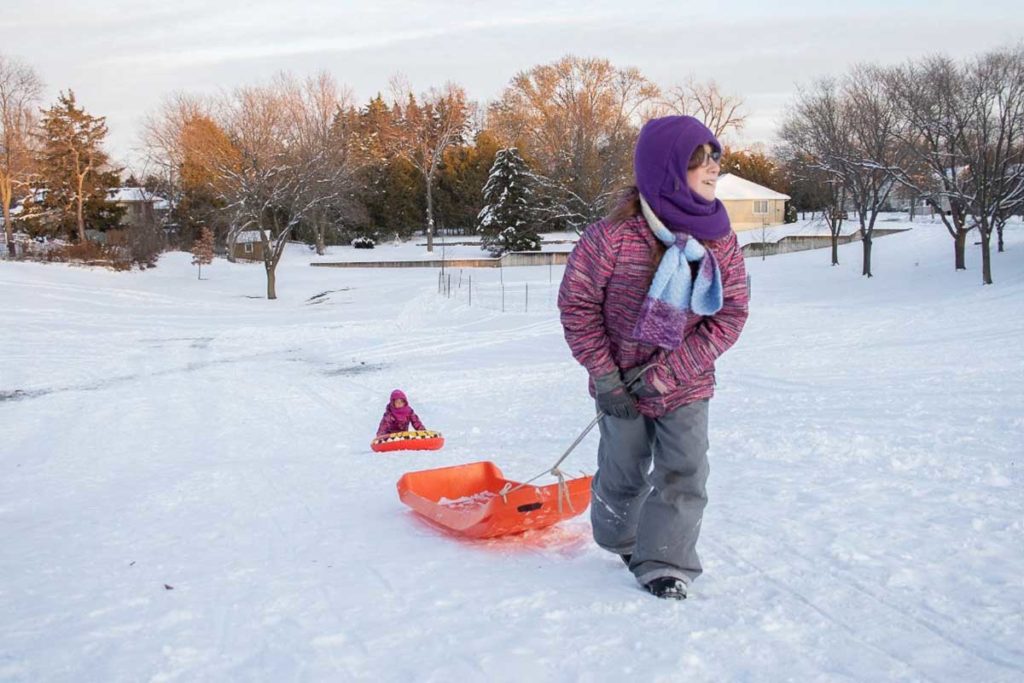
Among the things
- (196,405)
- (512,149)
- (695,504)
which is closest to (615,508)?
(695,504)

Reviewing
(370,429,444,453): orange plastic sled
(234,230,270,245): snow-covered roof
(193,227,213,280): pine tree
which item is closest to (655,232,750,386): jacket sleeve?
(370,429,444,453): orange plastic sled

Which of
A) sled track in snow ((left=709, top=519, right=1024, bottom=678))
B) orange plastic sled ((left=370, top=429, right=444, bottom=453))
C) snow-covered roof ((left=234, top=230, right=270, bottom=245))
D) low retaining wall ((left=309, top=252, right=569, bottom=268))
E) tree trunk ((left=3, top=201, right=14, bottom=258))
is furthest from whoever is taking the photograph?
snow-covered roof ((left=234, top=230, right=270, bottom=245))

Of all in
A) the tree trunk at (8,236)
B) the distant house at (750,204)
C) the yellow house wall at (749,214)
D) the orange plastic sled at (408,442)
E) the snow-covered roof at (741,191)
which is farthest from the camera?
the yellow house wall at (749,214)

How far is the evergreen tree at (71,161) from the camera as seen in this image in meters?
46.1

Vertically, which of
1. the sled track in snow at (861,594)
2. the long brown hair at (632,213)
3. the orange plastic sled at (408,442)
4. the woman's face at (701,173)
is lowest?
the orange plastic sled at (408,442)

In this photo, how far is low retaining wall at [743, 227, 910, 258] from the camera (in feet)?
178

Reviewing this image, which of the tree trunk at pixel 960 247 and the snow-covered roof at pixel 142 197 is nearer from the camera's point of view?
the tree trunk at pixel 960 247

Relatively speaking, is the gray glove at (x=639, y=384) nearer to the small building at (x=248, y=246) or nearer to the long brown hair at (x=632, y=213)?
the long brown hair at (x=632, y=213)

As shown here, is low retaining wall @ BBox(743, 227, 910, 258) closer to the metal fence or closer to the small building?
the metal fence

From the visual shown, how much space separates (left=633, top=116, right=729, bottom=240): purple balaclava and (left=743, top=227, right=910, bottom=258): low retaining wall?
173 feet

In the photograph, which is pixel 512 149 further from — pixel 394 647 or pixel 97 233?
pixel 394 647

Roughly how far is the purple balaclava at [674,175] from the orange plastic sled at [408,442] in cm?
511

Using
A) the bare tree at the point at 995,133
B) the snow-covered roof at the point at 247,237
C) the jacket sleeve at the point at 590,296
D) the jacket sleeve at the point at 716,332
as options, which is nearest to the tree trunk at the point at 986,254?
the bare tree at the point at 995,133

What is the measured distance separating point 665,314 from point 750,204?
65.2m
